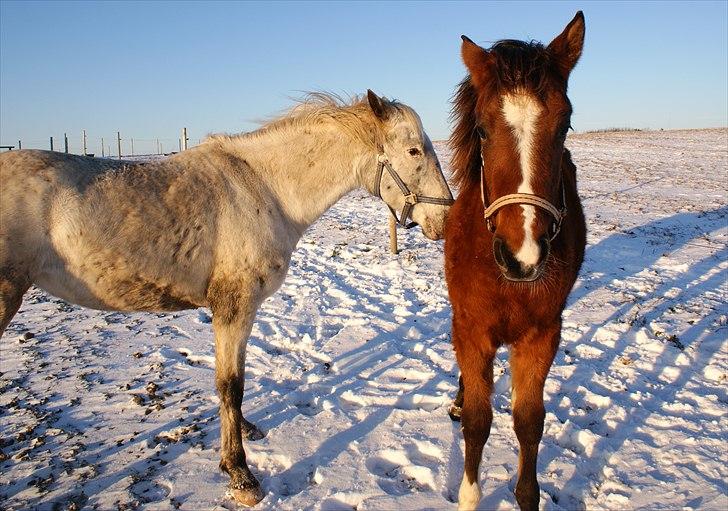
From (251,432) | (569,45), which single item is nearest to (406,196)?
(569,45)

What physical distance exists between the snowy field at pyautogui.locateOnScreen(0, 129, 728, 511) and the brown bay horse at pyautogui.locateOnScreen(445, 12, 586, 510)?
60 centimetres

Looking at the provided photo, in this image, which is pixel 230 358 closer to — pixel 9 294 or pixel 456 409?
pixel 9 294

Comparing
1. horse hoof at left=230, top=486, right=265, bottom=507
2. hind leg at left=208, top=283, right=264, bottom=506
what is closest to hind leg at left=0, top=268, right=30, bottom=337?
hind leg at left=208, top=283, right=264, bottom=506

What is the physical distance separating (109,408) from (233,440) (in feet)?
4.83

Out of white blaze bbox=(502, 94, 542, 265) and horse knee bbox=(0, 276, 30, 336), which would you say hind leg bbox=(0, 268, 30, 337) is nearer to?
horse knee bbox=(0, 276, 30, 336)

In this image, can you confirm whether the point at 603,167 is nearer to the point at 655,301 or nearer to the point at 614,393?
the point at 655,301

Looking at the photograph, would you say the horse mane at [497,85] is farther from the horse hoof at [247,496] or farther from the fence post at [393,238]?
the fence post at [393,238]

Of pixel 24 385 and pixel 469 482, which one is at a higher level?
pixel 469 482

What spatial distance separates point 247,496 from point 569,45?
9.84 feet

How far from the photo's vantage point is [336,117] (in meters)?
3.37

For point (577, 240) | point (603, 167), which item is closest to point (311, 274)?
point (577, 240)

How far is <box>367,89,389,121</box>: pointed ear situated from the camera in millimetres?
3074

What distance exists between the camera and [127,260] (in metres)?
2.71

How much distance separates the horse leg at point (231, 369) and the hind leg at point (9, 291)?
1.01 metres
